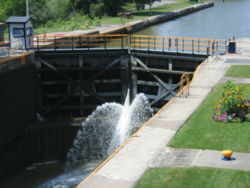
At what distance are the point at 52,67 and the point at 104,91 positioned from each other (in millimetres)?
3802

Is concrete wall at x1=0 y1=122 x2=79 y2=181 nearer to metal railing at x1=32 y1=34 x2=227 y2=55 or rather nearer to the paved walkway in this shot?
metal railing at x1=32 y1=34 x2=227 y2=55

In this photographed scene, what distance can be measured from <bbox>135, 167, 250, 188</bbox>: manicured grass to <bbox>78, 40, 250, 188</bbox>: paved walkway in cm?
38

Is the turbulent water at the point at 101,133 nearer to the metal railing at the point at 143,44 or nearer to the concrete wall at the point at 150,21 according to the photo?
the metal railing at the point at 143,44

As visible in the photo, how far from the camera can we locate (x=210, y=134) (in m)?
16.8

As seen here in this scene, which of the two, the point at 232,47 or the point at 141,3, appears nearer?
the point at 232,47

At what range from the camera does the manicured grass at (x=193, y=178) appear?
42.8 ft

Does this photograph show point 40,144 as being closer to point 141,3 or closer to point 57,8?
point 57,8

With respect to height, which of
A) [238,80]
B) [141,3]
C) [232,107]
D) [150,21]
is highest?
[141,3]

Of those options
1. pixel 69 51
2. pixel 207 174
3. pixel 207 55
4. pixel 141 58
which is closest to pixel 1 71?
pixel 69 51

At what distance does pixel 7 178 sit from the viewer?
2472 cm

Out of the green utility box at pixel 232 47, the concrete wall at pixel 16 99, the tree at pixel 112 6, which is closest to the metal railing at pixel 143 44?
the green utility box at pixel 232 47

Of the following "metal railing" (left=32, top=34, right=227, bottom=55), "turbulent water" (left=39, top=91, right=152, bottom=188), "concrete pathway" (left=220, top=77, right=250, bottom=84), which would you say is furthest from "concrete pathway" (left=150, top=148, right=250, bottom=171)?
"metal railing" (left=32, top=34, right=227, bottom=55)

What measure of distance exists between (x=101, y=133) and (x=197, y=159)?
47.6ft

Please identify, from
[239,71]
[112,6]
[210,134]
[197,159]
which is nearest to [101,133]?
[239,71]
